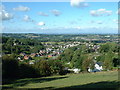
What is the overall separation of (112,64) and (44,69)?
12488 mm

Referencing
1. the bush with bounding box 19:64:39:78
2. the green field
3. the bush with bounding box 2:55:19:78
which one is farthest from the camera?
the bush with bounding box 19:64:39:78

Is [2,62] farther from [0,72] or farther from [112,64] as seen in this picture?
[112,64]

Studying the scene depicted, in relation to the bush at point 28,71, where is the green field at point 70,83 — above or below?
above

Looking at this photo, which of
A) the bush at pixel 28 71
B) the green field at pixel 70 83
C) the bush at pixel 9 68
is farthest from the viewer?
the bush at pixel 28 71

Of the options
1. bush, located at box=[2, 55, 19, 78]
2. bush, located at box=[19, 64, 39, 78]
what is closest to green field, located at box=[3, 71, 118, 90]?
bush, located at box=[2, 55, 19, 78]

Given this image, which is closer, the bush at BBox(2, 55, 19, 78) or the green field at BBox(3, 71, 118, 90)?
the green field at BBox(3, 71, 118, 90)

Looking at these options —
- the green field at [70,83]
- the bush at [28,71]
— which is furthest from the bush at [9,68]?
the green field at [70,83]

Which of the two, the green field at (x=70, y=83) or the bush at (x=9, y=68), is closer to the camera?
the green field at (x=70, y=83)

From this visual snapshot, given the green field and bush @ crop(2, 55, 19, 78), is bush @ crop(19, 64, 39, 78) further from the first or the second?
the green field

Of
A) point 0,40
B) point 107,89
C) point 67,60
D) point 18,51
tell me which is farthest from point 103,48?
point 107,89

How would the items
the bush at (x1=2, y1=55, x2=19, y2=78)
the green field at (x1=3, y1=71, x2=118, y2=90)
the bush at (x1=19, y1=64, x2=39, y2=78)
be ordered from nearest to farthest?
the green field at (x1=3, y1=71, x2=118, y2=90)
the bush at (x1=2, y1=55, x2=19, y2=78)
the bush at (x1=19, y1=64, x2=39, y2=78)

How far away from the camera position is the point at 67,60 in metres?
40.2

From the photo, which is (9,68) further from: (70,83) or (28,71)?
(70,83)

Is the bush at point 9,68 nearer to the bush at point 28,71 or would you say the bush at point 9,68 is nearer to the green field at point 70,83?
the bush at point 28,71
